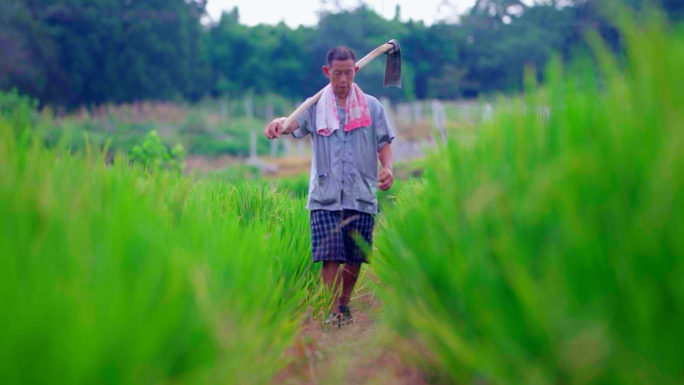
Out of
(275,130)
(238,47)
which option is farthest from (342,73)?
(238,47)

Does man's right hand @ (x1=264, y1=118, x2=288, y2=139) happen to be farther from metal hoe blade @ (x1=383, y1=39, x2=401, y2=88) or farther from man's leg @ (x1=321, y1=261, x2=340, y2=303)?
metal hoe blade @ (x1=383, y1=39, x2=401, y2=88)

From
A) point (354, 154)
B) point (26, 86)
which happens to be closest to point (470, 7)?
point (26, 86)

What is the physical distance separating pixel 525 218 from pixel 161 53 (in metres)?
36.8

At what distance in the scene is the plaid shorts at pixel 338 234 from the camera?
376 cm

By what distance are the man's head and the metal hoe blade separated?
61cm

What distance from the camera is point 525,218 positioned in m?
1.78

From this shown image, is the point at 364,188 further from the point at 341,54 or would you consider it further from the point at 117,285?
the point at 117,285

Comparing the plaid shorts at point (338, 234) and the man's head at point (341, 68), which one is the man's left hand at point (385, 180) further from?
the man's head at point (341, 68)

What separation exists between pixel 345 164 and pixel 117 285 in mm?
2299

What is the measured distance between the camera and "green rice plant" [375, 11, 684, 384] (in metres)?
1.51

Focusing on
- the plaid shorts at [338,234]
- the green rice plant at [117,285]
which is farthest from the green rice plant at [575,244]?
the plaid shorts at [338,234]

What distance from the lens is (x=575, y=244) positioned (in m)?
1.60

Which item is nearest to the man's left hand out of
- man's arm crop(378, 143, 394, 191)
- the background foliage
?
man's arm crop(378, 143, 394, 191)

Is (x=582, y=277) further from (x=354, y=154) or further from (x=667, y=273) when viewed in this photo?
(x=354, y=154)
